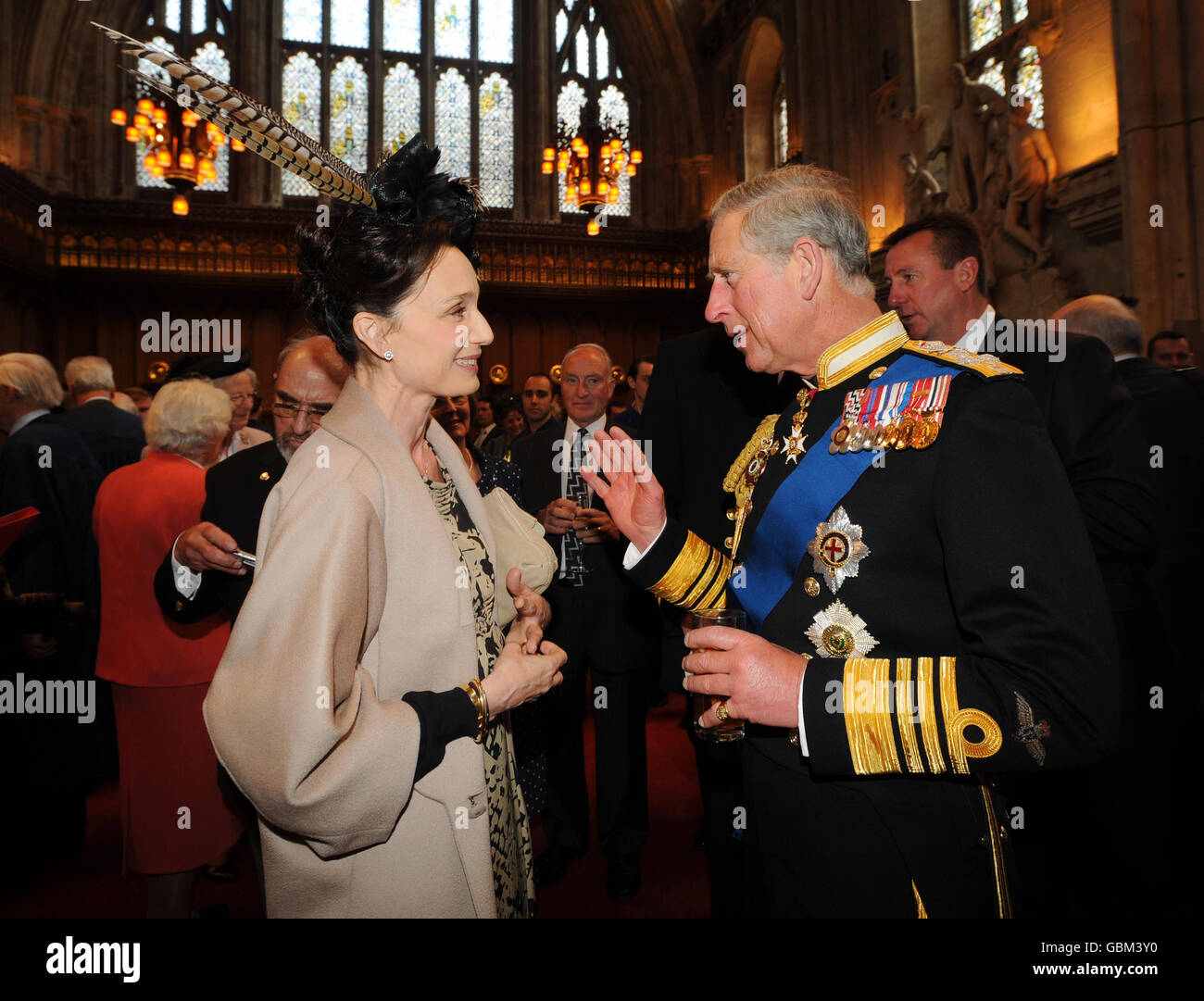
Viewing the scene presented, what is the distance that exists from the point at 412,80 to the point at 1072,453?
15670 millimetres

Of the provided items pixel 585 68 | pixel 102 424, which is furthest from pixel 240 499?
pixel 585 68

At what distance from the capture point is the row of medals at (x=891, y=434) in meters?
1.25

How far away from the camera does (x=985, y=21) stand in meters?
8.44

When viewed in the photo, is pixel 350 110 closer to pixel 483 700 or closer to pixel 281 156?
pixel 281 156

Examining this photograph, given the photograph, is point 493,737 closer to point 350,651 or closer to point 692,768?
point 350,651

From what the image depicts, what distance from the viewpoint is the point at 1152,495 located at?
2279 mm

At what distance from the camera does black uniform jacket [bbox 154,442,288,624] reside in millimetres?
2191

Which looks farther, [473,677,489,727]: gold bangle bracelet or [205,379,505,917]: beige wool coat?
[473,677,489,727]: gold bangle bracelet

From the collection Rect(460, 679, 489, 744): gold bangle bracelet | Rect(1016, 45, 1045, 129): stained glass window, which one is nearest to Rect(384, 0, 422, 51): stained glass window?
Rect(1016, 45, 1045, 129): stained glass window

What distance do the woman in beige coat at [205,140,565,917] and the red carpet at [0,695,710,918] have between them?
5.39 feet

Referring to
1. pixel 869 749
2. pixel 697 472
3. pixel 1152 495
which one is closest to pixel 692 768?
pixel 697 472

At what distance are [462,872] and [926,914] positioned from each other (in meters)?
0.72

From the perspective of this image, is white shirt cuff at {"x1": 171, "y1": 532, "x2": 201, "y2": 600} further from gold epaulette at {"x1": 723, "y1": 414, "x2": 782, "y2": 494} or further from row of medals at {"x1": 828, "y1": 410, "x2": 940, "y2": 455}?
row of medals at {"x1": 828, "y1": 410, "x2": 940, "y2": 455}
